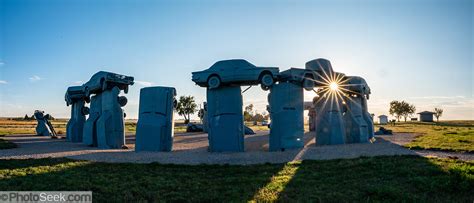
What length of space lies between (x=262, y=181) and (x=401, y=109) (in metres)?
103

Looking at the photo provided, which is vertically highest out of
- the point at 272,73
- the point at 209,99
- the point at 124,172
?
the point at 272,73

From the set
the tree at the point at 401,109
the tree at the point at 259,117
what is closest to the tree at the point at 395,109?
the tree at the point at 401,109

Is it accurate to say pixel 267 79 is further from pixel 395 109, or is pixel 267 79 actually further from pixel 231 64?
pixel 395 109

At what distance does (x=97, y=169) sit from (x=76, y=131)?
1981cm

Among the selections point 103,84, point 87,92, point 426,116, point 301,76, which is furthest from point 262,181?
point 426,116

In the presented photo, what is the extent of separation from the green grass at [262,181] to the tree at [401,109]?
3850 inches

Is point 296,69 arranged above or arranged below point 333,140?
above

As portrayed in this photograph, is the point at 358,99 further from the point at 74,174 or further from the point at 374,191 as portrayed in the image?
the point at 74,174

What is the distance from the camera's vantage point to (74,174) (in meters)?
10.1

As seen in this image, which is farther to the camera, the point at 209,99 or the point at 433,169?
the point at 209,99

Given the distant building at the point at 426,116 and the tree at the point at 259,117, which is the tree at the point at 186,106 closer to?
the tree at the point at 259,117

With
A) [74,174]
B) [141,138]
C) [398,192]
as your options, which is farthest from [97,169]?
[398,192]

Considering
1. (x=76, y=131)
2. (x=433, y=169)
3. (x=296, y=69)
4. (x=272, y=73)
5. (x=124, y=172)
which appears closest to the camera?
(x=433, y=169)

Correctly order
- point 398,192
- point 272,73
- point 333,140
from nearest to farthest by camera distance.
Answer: point 398,192, point 272,73, point 333,140
